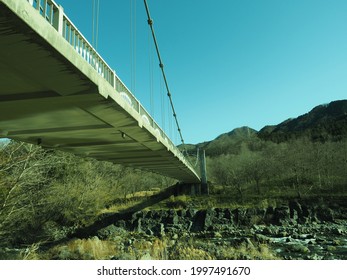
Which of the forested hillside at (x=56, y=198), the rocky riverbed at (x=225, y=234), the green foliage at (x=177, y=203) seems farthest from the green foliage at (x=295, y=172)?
the forested hillside at (x=56, y=198)

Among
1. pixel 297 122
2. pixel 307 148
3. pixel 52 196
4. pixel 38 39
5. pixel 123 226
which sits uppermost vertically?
pixel 297 122

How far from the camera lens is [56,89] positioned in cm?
498

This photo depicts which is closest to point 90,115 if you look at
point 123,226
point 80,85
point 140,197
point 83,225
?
point 80,85

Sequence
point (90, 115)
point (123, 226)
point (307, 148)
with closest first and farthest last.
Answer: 1. point (90, 115)
2. point (123, 226)
3. point (307, 148)

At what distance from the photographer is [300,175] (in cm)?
4056

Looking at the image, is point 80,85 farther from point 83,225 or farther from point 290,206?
point 290,206

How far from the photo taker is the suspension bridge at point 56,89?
324cm

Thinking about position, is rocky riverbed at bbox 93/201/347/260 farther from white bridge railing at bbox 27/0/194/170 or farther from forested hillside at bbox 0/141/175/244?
white bridge railing at bbox 27/0/194/170

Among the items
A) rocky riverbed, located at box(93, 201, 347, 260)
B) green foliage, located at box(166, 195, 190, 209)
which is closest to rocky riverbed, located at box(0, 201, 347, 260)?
rocky riverbed, located at box(93, 201, 347, 260)

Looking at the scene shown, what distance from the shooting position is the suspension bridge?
324 centimetres

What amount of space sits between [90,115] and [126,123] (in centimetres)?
122

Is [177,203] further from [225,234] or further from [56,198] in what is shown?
[56,198]

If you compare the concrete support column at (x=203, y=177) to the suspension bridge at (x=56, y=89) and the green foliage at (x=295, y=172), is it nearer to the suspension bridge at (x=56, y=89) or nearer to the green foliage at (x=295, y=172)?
the green foliage at (x=295, y=172)

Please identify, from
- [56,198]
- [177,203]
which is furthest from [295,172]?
[56,198]
